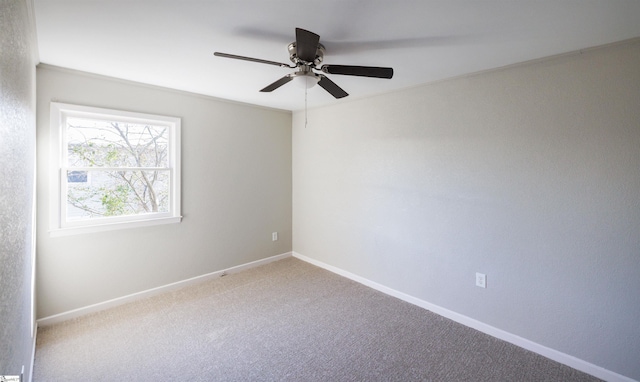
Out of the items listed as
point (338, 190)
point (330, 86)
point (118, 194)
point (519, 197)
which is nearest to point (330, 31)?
point (330, 86)

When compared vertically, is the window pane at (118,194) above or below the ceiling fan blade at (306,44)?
below

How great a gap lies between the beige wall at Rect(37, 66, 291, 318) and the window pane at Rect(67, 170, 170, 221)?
8.3 inches

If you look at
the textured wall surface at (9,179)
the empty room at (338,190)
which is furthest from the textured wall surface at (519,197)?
the textured wall surface at (9,179)

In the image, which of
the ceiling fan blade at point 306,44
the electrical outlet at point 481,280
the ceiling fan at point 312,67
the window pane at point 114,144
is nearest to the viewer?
the ceiling fan blade at point 306,44

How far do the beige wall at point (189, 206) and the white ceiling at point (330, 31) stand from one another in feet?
1.50

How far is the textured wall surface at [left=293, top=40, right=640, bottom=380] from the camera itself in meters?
1.94

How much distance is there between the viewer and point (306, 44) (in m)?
1.60

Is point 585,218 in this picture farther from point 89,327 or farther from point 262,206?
point 89,327

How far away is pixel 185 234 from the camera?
3.40m

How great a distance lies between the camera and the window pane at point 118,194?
9.02ft

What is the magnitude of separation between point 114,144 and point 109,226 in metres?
0.85

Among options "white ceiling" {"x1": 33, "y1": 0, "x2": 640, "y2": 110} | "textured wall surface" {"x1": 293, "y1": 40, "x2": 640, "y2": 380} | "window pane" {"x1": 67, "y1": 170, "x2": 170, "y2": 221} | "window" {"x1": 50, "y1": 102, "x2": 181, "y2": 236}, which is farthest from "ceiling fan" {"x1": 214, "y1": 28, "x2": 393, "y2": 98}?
"window pane" {"x1": 67, "y1": 170, "x2": 170, "y2": 221}

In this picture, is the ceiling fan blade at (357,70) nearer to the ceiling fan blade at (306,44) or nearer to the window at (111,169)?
the ceiling fan blade at (306,44)

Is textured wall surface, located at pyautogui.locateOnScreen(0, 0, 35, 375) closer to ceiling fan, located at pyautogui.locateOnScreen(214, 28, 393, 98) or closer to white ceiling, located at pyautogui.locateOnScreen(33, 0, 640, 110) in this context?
white ceiling, located at pyautogui.locateOnScreen(33, 0, 640, 110)
